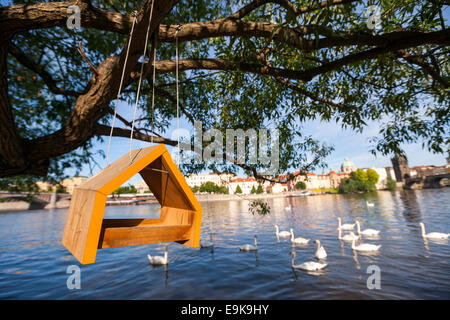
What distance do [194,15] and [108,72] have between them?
2.77 meters

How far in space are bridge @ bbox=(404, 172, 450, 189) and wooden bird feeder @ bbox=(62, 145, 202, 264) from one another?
9988cm

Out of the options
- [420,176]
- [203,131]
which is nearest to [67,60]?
[203,131]

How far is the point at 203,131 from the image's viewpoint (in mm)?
5355

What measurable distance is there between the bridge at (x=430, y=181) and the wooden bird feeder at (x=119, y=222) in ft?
328

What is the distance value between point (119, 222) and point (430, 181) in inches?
4051

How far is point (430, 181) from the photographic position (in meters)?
78.1

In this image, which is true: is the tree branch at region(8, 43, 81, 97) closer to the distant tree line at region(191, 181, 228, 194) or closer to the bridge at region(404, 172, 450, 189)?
the distant tree line at region(191, 181, 228, 194)

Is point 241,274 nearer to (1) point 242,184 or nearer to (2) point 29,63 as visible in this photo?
(1) point 242,184

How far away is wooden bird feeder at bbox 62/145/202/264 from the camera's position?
157 centimetres

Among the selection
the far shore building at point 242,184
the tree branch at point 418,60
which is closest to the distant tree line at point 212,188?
Result: the far shore building at point 242,184

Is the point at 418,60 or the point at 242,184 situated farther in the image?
the point at 242,184

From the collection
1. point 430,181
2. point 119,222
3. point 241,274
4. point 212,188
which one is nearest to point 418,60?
point 212,188

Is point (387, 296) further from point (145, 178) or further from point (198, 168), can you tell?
point (145, 178)

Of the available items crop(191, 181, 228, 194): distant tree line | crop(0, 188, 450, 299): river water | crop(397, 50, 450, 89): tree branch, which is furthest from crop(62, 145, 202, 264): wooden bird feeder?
crop(0, 188, 450, 299): river water
